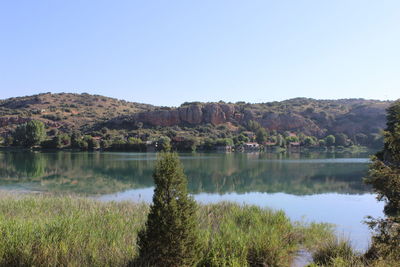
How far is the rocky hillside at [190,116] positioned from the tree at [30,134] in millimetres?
17911

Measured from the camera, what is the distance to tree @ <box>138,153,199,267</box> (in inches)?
236

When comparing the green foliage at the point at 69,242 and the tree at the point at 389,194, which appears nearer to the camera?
the green foliage at the point at 69,242

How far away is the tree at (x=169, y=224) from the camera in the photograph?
600 cm

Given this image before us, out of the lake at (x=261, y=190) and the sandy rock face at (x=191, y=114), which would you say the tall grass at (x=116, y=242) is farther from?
the sandy rock face at (x=191, y=114)

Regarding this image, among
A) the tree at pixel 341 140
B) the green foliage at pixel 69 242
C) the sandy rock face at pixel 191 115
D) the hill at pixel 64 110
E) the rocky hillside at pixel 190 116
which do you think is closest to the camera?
the green foliage at pixel 69 242

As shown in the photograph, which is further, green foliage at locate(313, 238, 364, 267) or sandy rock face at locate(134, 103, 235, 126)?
sandy rock face at locate(134, 103, 235, 126)

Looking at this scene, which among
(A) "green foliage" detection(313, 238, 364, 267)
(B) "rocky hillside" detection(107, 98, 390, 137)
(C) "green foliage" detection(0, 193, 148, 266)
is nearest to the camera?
(C) "green foliage" detection(0, 193, 148, 266)

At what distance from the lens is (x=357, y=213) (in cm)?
1733

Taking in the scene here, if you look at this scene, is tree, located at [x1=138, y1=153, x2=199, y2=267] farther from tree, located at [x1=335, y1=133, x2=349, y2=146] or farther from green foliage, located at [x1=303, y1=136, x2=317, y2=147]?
tree, located at [x1=335, y1=133, x2=349, y2=146]

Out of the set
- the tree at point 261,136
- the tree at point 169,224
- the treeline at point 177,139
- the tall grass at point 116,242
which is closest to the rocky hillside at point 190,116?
the treeline at point 177,139

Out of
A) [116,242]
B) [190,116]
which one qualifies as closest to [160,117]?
[190,116]

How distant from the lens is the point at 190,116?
11419cm

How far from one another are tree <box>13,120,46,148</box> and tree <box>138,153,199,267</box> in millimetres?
79505

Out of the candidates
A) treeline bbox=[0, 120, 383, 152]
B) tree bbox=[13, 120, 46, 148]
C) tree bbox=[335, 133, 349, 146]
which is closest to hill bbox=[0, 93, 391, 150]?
treeline bbox=[0, 120, 383, 152]
